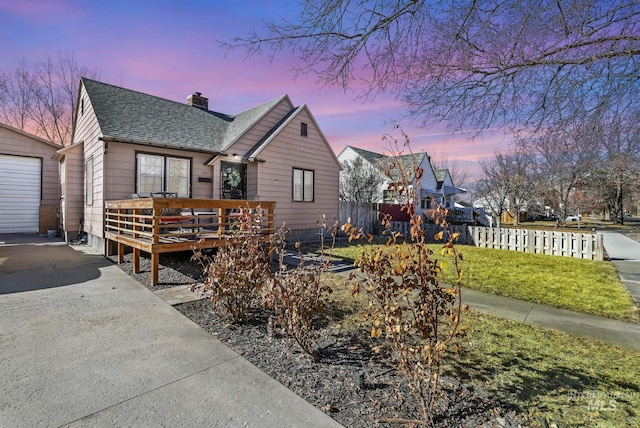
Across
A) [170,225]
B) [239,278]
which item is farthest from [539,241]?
[170,225]

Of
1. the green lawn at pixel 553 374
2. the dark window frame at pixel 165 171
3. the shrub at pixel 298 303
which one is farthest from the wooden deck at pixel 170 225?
the green lawn at pixel 553 374

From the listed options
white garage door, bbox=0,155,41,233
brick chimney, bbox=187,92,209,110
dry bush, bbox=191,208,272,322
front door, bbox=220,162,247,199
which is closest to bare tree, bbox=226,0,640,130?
dry bush, bbox=191,208,272,322

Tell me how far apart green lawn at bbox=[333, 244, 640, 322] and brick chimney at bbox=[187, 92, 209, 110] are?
32.3 ft

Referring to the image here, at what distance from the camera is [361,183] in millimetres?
22859

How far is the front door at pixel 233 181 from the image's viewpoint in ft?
35.7

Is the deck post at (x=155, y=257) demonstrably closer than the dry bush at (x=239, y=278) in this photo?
No

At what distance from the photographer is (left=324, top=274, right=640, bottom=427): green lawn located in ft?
7.47

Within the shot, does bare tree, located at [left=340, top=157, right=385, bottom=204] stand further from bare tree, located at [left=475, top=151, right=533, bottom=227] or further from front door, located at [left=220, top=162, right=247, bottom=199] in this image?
front door, located at [left=220, top=162, right=247, bottom=199]

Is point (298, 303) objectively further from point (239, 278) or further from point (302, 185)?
point (302, 185)

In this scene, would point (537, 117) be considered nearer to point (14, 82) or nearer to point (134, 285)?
point (134, 285)

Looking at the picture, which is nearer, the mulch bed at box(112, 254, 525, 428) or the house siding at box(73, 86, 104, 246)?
the mulch bed at box(112, 254, 525, 428)

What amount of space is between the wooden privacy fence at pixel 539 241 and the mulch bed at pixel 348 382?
945cm

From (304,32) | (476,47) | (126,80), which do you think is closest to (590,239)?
(476,47)

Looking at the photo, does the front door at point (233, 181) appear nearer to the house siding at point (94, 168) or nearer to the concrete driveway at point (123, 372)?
the house siding at point (94, 168)
